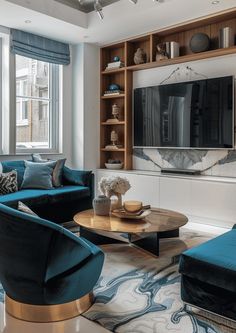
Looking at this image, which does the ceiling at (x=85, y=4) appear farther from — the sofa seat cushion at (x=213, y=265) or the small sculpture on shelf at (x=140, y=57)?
the sofa seat cushion at (x=213, y=265)

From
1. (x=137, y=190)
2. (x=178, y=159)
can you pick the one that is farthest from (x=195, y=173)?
(x=137, y=190)

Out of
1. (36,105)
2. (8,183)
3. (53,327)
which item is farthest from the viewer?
(36,105)

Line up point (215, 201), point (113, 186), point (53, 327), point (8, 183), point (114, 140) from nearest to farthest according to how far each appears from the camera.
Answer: point (53, 327) < point (113, 186) < point (8, 183) < point (215, 201) < point (114, 140)

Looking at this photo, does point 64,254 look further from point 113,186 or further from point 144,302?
→ point 113,186

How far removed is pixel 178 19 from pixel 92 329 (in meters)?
3.74

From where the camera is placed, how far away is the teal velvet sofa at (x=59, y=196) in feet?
12.0

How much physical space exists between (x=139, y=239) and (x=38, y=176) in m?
1.67

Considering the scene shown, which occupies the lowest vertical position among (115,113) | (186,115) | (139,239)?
(139,239)

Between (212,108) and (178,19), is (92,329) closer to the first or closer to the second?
(212,108)

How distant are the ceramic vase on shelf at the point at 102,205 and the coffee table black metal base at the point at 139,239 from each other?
0.75 ft

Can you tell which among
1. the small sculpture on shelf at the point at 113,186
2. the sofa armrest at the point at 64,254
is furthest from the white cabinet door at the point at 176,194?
the sofa armrest at the point at 64,254

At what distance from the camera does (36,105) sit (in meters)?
5.06

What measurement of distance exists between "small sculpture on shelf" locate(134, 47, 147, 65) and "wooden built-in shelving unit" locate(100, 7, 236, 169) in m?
0.06

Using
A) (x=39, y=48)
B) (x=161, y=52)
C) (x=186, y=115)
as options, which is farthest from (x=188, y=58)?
(x=39, y=48)
